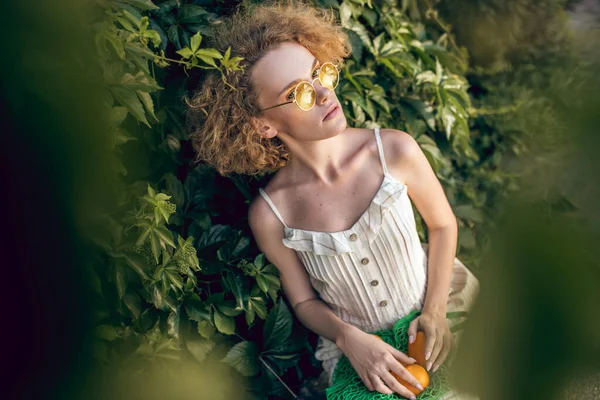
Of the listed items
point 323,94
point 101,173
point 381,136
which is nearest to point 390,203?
point 381,136

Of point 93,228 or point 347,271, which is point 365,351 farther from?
point 93,228

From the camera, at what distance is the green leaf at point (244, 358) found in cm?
178

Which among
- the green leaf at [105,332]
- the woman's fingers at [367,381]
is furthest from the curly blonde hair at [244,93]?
the green leaf at [105,332]

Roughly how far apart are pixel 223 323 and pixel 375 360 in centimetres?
40

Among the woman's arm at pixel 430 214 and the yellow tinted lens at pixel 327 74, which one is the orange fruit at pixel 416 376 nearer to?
the woman's arm at pixel 430 214

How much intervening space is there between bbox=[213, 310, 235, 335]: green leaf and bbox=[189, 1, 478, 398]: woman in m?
0.18

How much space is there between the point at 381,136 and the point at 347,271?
0.36 m

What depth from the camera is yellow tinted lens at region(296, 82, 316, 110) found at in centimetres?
154

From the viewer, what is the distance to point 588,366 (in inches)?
8.4

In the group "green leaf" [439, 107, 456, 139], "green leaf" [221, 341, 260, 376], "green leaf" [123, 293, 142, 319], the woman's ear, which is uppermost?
the woman's ear

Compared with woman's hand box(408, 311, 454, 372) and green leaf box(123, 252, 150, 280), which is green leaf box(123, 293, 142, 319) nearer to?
green leaf box(123, 252, 150, 280)

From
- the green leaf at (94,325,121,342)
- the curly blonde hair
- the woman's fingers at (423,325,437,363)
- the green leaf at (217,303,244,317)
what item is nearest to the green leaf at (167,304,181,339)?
the green leaf at (217,303,244,317)

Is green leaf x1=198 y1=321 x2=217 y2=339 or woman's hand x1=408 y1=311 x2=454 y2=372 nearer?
woman's hand x1=408 y1=311 x2=454 y2=372

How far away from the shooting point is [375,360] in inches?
63.6
